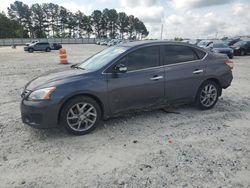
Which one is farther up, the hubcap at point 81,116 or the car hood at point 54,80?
the car hood at point 54,80

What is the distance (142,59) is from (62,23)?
107 m

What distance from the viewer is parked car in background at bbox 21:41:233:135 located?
3943mm

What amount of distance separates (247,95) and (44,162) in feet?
19.3

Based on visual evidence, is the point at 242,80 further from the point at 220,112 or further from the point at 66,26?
the point at 66,26

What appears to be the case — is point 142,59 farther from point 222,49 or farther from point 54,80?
point 222,49

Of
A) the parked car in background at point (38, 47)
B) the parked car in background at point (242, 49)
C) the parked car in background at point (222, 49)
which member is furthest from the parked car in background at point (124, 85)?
the parked car in background at point (38, 47)

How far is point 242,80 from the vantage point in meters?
9.30

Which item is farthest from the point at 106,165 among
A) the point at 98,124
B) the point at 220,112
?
the point at 220,112

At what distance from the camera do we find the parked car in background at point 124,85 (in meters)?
3.94

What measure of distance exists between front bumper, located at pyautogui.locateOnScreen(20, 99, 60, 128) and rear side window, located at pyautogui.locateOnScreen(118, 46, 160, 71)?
150 centimetres

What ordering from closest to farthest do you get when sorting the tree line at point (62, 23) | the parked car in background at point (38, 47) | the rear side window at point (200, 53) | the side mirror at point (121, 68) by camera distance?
the side mirror at point (121, 68), the rear side window at point (200, 53), the parked car in background at point (38, 47), the tree line at point (62, 23)

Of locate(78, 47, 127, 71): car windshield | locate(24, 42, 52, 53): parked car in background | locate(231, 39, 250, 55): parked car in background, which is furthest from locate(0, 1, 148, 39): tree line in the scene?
locate(78, 47, 127, 71): car windshield

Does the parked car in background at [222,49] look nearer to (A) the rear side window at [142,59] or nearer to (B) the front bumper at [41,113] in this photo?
(A) the rear side window at [142,59]

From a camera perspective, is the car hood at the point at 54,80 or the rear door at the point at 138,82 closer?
the car hood at the point at 54,80
